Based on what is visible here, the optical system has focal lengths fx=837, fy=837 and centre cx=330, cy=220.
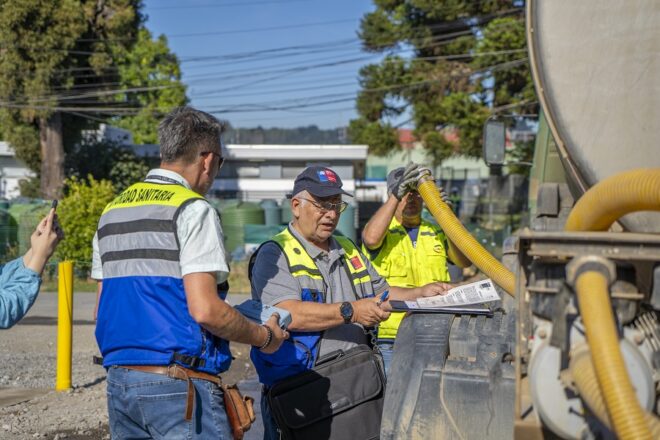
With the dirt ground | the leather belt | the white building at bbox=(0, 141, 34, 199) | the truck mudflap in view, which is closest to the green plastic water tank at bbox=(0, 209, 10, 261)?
the dirt ground

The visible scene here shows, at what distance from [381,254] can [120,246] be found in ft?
7.32

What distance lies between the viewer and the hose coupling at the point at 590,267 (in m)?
2.21

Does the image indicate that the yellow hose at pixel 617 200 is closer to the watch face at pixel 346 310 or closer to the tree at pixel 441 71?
the watch face at pixel 346 310

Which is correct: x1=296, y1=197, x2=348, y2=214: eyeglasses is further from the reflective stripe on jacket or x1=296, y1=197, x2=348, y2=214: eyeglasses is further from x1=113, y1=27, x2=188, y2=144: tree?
x1=113, y1=27, x2=188, y2=144: tree

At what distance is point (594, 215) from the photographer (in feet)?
8.36

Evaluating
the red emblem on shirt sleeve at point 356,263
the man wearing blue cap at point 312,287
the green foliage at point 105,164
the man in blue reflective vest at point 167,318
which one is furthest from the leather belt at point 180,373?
the green foliage at point 105,164

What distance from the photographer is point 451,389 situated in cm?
293

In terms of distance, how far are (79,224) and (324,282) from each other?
45.5 ft

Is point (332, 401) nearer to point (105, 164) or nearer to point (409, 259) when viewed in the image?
point (409, 259)

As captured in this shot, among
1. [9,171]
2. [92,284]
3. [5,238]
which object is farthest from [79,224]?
[9,171]

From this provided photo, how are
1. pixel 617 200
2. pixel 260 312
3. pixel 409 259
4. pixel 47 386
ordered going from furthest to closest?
pixel 47 386, pixel 409 259, pixel 260 312, pixel 617 200

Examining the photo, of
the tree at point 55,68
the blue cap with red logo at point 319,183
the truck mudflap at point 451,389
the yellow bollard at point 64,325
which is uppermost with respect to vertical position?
the tree at point 55,68

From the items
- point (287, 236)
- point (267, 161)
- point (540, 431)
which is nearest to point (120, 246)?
point (287, 236)

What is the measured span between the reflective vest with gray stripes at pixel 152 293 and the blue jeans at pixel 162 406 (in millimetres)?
67
